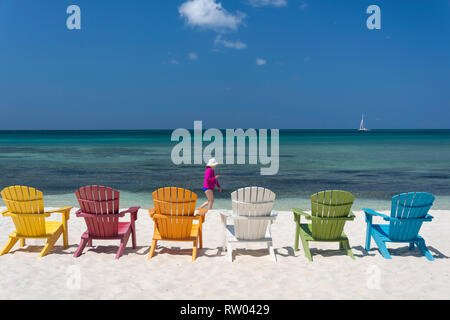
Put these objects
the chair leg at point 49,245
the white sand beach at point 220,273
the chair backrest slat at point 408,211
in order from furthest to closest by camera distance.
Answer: the chair leg at point 49,245
the chair backrest slat at point 408,211
the white sand beach at point 220,273

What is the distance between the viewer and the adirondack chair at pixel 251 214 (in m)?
5.39

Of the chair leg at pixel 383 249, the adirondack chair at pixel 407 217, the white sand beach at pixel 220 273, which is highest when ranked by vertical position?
the adirondack chair at pixel 407 217

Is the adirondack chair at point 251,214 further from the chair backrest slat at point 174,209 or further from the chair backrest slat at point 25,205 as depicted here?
the chair backrest slat at point 25,205

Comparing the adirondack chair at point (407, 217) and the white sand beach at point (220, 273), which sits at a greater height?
the adirondack chair at point (407, 217)

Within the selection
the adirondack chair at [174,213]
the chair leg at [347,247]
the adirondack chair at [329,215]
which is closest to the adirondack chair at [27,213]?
the adirondack chair at [174,213]

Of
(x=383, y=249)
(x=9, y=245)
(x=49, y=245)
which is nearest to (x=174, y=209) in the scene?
(x=49, y=245)

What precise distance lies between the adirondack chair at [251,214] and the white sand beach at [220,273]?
283mm

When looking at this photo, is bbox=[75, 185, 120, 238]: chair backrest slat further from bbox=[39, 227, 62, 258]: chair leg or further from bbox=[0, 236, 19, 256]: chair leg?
bbox=[0, 236, 19, 256]: chair leg

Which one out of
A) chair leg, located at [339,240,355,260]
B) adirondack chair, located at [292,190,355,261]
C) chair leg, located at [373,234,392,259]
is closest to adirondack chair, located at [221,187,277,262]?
adirondack chair, located at [292,190,355,261]

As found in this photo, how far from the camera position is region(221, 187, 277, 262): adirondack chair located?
5.39 m

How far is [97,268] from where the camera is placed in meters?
4.99
